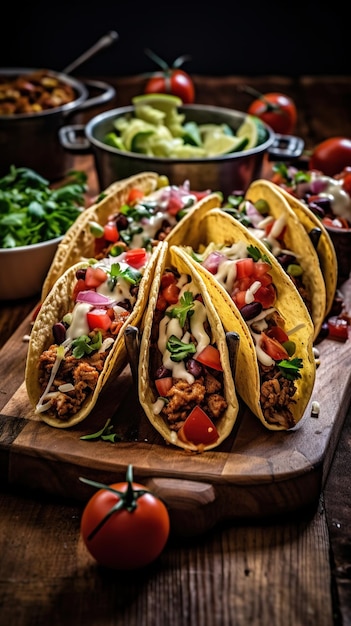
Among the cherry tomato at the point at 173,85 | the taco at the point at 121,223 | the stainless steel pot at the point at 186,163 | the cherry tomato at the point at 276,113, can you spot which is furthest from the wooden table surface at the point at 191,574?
the cherry tomato at the point at 173,85

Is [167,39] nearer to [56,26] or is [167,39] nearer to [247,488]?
[56,26]

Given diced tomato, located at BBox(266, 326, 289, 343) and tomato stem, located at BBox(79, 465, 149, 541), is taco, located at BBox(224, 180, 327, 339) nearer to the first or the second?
diced tomato, located at BBox(266, 326, 289, 343)

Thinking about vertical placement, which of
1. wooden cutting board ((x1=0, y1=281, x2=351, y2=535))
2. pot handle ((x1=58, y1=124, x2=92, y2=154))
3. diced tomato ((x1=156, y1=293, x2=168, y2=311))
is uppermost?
diced tomato ((x1=156, y1=293, x2=168, y2=311))

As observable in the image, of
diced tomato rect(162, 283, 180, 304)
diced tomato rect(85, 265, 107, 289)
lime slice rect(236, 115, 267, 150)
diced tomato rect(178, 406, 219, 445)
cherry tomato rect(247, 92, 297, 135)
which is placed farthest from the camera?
cherry tomato rect(247, 92, 297, 135)

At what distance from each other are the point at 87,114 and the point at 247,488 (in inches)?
227

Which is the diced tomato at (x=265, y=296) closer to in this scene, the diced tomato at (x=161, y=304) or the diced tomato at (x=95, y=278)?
the diced tomato at (x=161, y=304)

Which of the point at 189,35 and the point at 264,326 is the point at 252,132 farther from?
the point at 189,35

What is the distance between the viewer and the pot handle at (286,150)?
5.78 metres

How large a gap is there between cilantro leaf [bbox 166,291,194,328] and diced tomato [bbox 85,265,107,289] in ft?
1.35

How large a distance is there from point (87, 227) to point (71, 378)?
1.11m

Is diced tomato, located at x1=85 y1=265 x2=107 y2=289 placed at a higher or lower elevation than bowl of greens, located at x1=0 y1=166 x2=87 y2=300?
higher

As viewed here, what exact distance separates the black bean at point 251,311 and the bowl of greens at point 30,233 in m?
Result: 1.47

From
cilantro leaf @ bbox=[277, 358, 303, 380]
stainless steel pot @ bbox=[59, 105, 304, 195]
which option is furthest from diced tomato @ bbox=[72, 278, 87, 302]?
stainless steel pot @ bbox=[59, 105, 304, 195]

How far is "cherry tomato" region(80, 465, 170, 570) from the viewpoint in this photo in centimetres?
292
